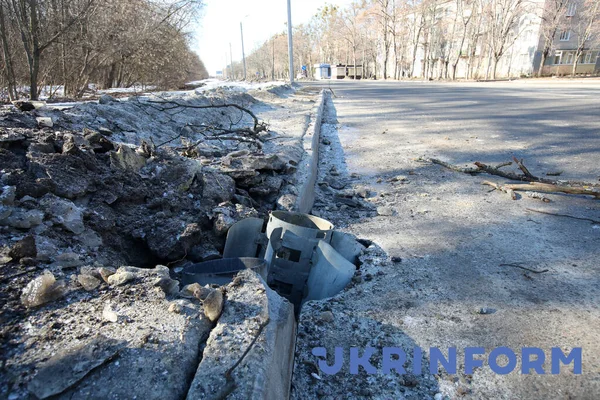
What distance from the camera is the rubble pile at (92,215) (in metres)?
1.42

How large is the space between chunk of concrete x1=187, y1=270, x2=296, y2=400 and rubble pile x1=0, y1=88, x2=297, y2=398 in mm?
136

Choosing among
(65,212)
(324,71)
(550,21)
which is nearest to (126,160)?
(65,212)

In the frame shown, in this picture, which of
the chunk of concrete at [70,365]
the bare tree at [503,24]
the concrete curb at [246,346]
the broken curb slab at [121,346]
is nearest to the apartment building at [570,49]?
the bare tree at [503,24]

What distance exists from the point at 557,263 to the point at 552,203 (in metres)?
1.31

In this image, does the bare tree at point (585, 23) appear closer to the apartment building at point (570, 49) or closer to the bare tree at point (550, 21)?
the apartment building at point (570, 49)

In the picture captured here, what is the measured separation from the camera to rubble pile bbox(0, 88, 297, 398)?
1.42 metres

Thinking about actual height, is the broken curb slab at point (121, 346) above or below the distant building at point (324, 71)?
below

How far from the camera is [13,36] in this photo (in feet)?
22.5

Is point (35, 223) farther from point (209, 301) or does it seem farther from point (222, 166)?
point (222, 166)

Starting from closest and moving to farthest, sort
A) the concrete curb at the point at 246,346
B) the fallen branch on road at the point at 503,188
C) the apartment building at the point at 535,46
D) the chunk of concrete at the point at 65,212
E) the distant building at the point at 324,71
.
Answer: the concrete curb at the point at 246,346, the chunk of concrete at the point at 65,212, the fallen branch on road at the point at 503,188, the apartment building at the point at 535,46, the distant building at the point at 324,71

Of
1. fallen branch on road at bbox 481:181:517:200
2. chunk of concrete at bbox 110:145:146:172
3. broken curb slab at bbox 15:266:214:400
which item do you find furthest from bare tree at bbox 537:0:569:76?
broken curb slab at bbox 15:266:214:400

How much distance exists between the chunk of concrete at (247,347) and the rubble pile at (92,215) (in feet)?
0.45

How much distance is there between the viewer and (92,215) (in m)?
2.24

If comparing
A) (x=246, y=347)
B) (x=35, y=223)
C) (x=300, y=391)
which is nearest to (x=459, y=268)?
(x=300, y=391)
